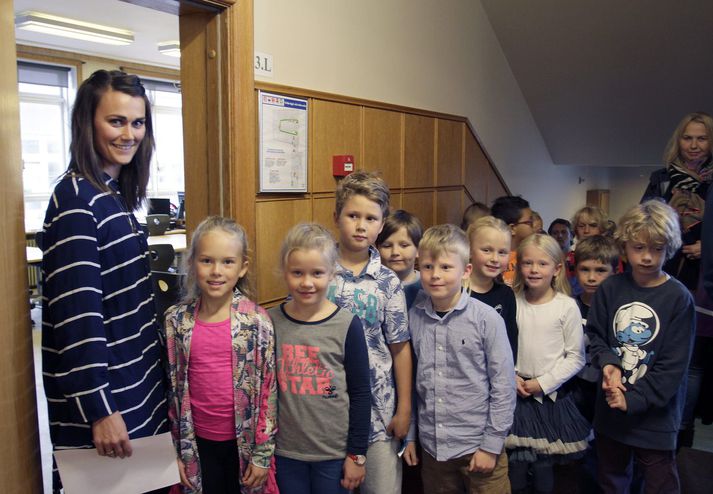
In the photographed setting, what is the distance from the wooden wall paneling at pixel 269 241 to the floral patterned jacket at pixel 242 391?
91 centimetres

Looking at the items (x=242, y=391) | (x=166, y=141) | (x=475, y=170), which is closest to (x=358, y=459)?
(x=242, y=391)

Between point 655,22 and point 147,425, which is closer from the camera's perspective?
point 147,425

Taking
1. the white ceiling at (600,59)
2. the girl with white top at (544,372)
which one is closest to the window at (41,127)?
the white ceiling at (600,59)

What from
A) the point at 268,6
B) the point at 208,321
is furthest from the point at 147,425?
the point at 268,6

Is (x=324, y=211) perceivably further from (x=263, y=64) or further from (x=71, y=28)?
(x=71, y=28)

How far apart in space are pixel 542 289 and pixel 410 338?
0.57 meters

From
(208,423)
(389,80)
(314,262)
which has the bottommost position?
(208,423)

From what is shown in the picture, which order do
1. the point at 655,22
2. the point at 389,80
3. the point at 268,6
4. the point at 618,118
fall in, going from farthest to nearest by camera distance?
the point at 618,118 → the point at 655,22 → the point at 389,80 → the point at 268,6

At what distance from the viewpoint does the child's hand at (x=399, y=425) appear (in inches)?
72.4

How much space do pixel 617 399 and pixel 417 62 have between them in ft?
9.05

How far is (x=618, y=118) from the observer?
5680mm

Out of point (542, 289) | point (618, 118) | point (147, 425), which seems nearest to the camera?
point (147, 425)

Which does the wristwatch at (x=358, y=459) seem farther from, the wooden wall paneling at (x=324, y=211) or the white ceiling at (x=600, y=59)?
the white ceiling at (x=600, y=59)

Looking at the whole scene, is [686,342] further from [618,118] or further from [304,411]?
[618,118]
